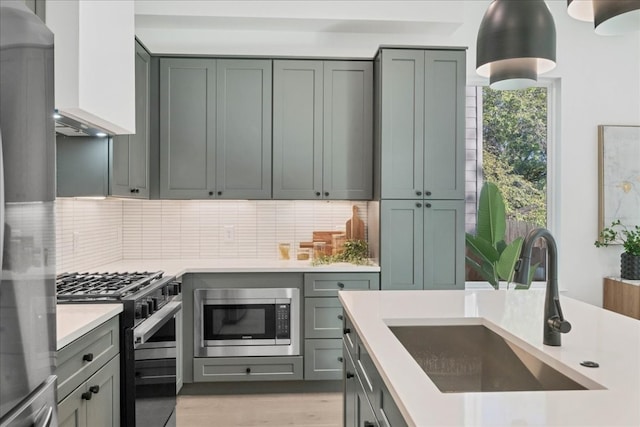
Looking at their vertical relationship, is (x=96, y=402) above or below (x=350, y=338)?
below

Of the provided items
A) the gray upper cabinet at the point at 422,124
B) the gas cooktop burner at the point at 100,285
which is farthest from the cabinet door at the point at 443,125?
the gas cooktop burner at the point at 100,285

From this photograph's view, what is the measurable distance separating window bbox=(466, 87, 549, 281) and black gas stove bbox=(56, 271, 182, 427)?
2723 millimetres

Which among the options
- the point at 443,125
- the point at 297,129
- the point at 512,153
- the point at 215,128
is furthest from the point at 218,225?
the point at 512,153

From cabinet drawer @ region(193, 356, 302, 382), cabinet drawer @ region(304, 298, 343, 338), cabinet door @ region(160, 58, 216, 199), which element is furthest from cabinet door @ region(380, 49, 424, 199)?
cabinet drawer @ region(193, 356, 302, 382)

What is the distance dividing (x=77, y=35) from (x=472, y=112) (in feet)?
11.0

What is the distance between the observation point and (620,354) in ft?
4.69

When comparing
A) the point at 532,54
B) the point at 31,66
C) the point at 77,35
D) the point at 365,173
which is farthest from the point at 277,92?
the point at 31,66

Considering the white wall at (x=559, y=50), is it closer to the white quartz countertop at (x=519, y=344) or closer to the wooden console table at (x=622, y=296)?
the wooden console table at (x=622, y=296)

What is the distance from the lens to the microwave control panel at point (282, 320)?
11.9 ft

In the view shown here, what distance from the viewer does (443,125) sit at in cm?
A: 371

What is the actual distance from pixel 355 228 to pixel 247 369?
1.40 m

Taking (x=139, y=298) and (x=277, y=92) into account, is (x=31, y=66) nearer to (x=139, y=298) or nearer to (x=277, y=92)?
(x=139, y=298)

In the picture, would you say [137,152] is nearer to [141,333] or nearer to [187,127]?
[187,127]

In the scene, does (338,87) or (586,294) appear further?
(586,294)
